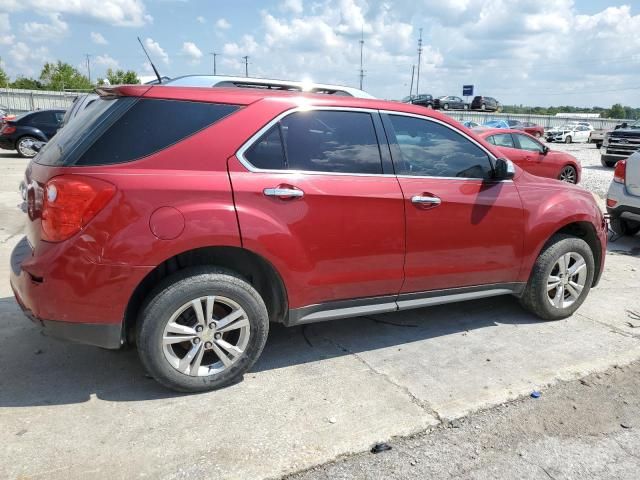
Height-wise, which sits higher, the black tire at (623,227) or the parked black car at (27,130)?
the parked black car at (27,130)

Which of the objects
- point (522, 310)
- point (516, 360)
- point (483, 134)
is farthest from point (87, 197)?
point (483, 134)

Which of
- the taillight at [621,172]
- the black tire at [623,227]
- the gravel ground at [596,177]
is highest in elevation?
the taillight at [621,172]

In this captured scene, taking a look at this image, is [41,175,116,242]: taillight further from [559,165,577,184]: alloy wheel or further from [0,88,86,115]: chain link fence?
[0,88,86,115]: chain link fence

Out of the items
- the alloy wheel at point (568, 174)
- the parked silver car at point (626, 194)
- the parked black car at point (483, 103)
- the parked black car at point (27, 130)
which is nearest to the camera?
the parked silver car at point (626, 194)

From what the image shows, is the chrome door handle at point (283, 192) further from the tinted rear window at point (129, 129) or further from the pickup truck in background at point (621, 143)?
the pickup truck in background at point (621, 143)

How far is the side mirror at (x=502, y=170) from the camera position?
3.98 meters

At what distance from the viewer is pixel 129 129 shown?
2947 mm

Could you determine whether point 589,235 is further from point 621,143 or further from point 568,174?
point 621,143

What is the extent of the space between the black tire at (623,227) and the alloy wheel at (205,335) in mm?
6692

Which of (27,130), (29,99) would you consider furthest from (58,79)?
(27,130)

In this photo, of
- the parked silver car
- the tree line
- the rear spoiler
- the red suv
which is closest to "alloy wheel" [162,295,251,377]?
the red suv

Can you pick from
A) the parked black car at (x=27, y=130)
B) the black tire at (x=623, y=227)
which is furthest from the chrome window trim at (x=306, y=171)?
the parked black car at (x=27, y=130)

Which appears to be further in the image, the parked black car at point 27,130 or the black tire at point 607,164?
the black tire at point 607,164

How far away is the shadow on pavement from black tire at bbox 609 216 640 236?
3.95m
